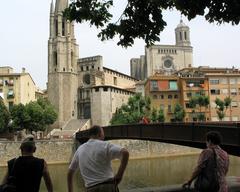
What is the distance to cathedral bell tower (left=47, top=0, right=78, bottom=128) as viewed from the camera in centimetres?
10469

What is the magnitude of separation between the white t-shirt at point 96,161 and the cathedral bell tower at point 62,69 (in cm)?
9431

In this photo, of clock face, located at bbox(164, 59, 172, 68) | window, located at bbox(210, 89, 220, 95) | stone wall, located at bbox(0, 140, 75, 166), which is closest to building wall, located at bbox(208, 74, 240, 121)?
window, located at bbox(210, 89, 220, 95)

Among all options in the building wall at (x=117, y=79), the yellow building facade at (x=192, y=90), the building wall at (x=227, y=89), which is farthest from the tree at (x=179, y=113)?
the building wall at (x=117, y=79)

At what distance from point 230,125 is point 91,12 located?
810 cm

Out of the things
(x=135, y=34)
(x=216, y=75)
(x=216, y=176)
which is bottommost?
(x=216, y=176)

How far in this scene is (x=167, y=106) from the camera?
285 ft

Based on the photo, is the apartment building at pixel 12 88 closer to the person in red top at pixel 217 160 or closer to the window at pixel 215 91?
the window at pixel 215 91

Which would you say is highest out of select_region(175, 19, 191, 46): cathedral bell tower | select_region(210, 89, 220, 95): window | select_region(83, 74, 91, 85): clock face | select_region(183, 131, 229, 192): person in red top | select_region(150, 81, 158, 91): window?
select_region(175, 19, 191, 46): cathedral bell tower

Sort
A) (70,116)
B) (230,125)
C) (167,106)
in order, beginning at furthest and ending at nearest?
1. (70,116)
2. (167,106)
3. (230,125)

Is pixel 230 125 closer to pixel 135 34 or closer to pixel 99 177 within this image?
pixel 135 34

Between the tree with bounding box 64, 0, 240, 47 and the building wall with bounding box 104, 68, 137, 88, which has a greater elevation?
the building wall with bounding box 104, 68, 137, 88

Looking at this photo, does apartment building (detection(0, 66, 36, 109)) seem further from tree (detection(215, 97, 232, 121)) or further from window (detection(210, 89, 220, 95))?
tree (detection(215, 97, 232, 121))

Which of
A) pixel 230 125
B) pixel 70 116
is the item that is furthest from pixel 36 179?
pixel 70 116

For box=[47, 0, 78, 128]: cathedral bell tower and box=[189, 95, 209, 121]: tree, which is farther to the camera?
box=[47, 0, 78, 128]: cathedral bell tower
